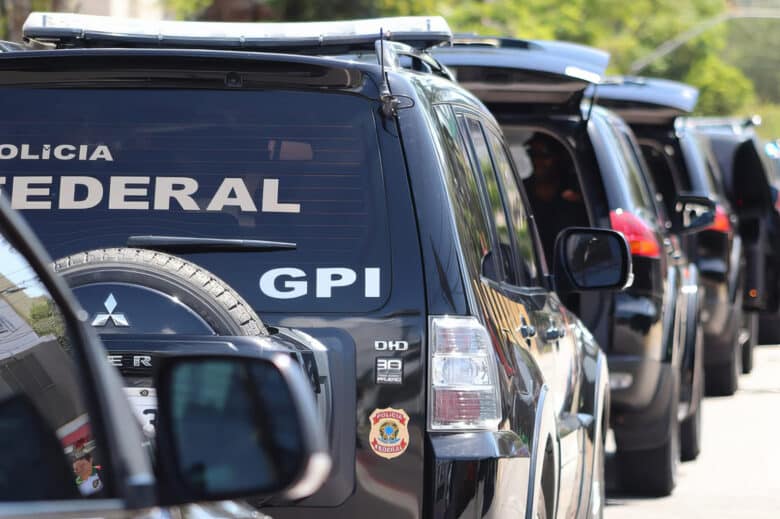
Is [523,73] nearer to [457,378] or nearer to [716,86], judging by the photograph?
[457,378]

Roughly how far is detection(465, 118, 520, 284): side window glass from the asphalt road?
3290 mm

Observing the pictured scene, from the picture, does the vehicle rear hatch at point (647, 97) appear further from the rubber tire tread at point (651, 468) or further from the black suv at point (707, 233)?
the rubber tire tread at point (651, 468)

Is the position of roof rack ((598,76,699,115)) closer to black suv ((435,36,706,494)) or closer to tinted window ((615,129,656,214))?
tinted window ((615,129,656,214))

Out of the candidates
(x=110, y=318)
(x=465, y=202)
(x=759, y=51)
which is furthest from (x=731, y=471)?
(x=759, y=51)

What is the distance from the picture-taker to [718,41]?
75438mm

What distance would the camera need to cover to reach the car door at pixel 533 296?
185 inches

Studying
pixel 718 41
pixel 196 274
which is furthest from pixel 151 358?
pixel 718 41

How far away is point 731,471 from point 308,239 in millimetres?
5998

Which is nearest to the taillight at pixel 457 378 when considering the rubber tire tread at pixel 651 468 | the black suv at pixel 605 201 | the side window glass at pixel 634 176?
the black suv at pixel 605 201

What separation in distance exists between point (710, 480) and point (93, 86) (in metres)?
5.79

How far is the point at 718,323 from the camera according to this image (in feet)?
39.7

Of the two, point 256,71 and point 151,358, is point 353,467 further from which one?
point 256,71

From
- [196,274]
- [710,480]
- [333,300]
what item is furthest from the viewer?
[710,480]

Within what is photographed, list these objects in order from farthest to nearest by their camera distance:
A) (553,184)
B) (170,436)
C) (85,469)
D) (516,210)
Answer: (553,184) < (516,210) < (85,469) < (170,436)
